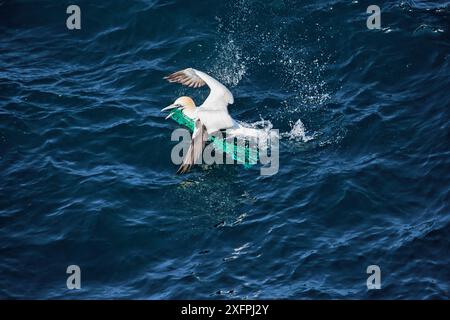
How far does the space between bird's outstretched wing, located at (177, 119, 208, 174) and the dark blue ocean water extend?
0.95 feet

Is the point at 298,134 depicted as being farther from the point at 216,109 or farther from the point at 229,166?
the point at 216,109

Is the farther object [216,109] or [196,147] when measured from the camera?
[216,109]

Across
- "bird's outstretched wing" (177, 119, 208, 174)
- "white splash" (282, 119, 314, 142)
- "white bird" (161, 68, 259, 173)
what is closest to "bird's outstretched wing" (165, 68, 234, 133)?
"white bird" (161, 68, 259, 173)

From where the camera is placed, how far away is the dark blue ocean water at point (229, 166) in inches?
502

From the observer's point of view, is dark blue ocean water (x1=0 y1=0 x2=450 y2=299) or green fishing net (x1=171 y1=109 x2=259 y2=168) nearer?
dark blue ocean water (x1=0 y1=0 x2=450 y2=299)

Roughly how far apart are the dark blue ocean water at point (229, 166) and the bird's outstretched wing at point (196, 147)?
0.29m

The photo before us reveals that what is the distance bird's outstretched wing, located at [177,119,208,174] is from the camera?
15.4 meters

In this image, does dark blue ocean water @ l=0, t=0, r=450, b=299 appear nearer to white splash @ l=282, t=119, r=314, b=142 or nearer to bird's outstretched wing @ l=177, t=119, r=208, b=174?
white splash @ l=282, t=119, r=314, b=142

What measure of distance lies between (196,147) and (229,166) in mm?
885

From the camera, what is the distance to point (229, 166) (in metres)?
15.5

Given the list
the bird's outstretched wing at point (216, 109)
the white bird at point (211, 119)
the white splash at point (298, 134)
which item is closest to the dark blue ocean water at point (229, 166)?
the white splash at point (298, 134)

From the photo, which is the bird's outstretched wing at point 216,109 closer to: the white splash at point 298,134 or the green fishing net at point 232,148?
the green fishing net at point 232,148

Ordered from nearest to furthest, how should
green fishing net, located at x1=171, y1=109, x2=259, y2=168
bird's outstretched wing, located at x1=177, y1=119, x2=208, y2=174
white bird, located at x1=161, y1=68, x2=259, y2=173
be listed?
1. bird's outstretched wing, located at x1=177, y1=119, x2=208, y2=174
2. green fishing net, located at x1=171, y1=109, x2=259, y2=168
3. white bird, located at x1=161, y1=68, x2=259, y2=173

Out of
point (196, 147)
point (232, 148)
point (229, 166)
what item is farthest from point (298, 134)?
point (196, 147)
